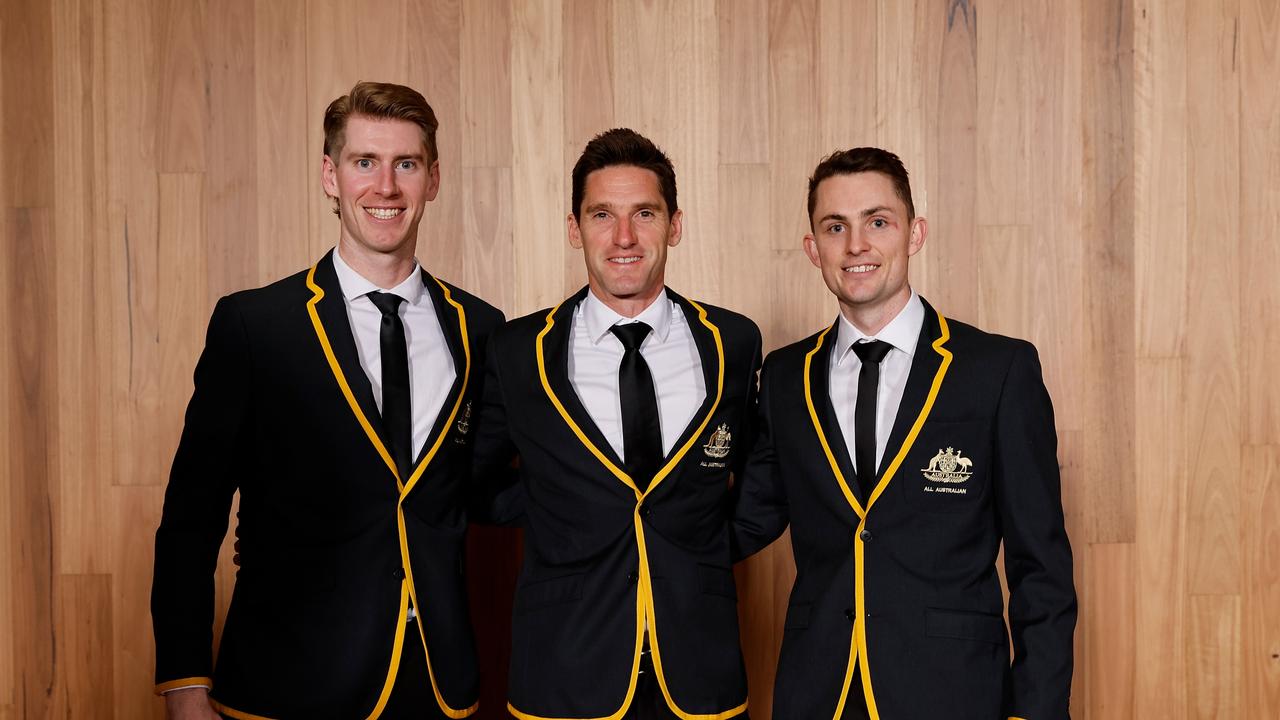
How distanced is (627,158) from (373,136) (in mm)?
567

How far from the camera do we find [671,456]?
6.79ft

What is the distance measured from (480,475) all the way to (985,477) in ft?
3.69

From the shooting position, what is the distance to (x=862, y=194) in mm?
2070

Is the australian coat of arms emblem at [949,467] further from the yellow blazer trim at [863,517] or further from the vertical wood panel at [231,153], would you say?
the vertical wood panel at [231,153]

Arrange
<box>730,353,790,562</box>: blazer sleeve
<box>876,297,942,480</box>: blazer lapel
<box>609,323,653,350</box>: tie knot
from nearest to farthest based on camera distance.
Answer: <box>876,297,942,480</box>: blazer lapel
<box>609,323,653,350</box>: tie knot
<box>730,353,790,562</box>: blazer sleeve

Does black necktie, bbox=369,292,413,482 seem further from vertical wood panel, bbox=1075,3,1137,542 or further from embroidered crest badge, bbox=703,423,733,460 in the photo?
vertical wood panel, bbox=1075,3,1137,542

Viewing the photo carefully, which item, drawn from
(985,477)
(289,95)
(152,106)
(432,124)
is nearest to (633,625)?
(985,477)

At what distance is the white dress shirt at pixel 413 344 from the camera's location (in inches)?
81.4

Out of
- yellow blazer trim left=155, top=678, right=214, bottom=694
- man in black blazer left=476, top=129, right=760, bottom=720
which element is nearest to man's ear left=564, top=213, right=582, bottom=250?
man in black blazer left=476, top=129, right=760, bottom=720

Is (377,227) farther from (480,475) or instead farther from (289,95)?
(289,95)

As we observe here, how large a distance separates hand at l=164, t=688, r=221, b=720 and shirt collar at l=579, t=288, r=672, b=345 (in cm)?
109

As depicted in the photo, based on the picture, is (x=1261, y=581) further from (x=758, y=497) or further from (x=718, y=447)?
(x=718, y=447)

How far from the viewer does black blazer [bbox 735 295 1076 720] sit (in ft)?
6.00

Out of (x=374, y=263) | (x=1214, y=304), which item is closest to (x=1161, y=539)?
(x=1214, y=304)
